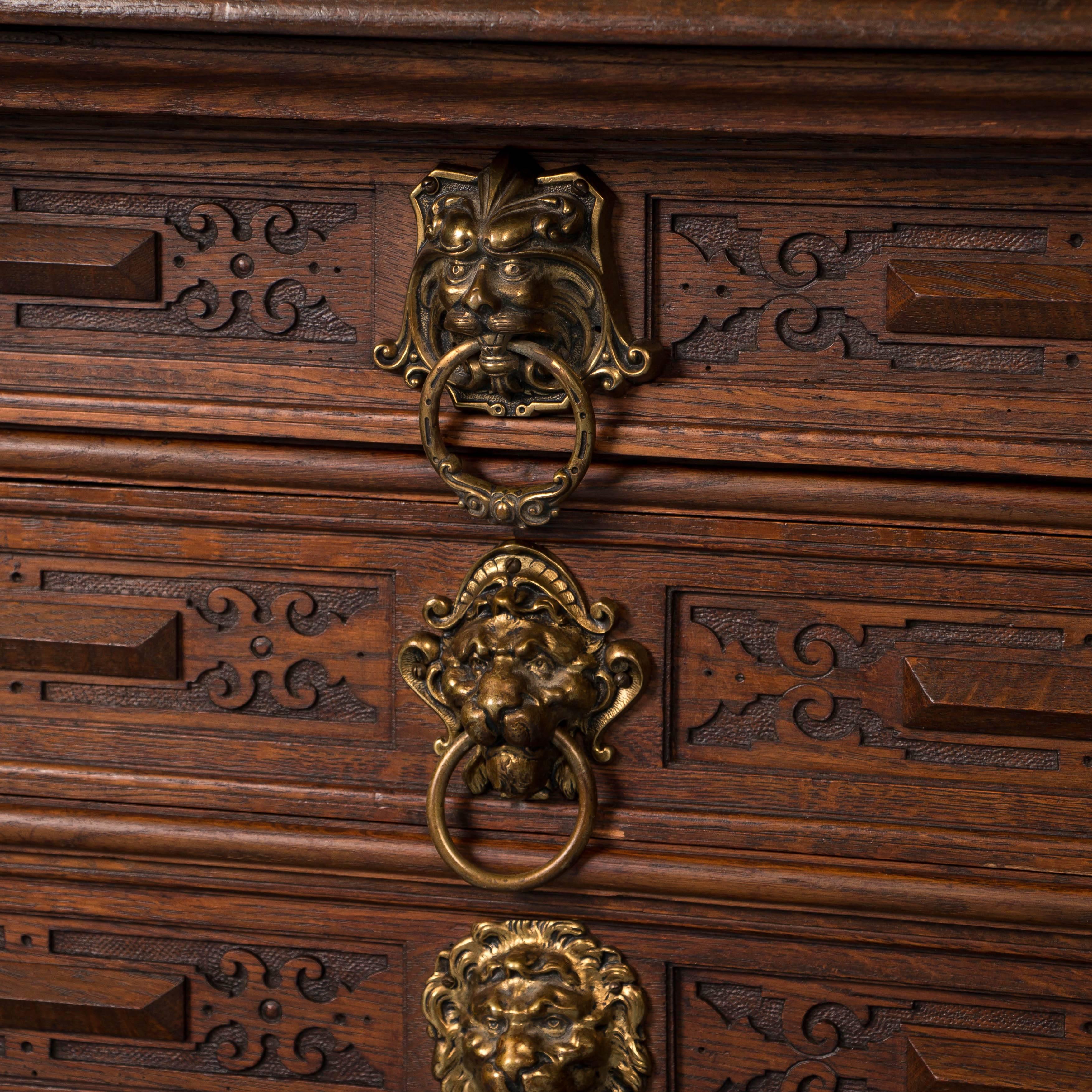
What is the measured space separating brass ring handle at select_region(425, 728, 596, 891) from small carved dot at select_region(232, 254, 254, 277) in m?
0.24

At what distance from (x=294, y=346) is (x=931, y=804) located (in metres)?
0.37

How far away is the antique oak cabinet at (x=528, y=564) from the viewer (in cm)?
63

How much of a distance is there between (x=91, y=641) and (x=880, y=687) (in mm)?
382

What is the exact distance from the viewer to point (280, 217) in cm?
68

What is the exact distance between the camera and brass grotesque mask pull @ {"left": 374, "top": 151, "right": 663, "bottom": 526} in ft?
2.11

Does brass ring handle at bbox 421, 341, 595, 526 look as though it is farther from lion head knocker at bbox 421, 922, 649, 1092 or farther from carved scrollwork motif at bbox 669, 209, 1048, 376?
lion head knocker at bbox 421, 922, 649, 1092

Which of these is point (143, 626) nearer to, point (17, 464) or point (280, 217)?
point (17, 464)

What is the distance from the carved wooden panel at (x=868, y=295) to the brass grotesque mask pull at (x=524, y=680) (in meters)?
0.13

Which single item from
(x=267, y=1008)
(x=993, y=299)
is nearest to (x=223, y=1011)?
(x=267, y=1008)

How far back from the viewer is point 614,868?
70cm

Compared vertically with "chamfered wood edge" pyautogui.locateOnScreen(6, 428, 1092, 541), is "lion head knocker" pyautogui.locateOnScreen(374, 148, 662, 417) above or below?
above

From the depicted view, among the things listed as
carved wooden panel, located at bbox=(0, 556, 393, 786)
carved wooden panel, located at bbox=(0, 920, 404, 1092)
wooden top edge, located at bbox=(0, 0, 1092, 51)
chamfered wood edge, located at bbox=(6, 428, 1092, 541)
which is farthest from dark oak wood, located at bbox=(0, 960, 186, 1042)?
wooden top edge, located at bbox=(0, 0, 1092, 51)

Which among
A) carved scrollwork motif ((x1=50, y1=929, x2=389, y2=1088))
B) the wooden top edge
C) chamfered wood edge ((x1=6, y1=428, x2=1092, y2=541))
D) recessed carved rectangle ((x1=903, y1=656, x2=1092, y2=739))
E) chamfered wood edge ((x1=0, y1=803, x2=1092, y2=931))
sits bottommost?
carved scrollwork motif ((x1=50, y1=929, x2=389, y2=1088))

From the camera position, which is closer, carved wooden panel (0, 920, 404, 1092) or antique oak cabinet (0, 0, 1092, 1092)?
antique oak cabinet (0, 0, 1092, 1092)
